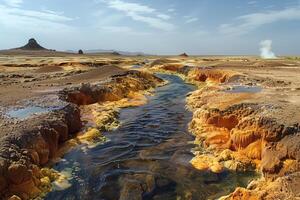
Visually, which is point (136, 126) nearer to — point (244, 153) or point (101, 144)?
point (101, 144)

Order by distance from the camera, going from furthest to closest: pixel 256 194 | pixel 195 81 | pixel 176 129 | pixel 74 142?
1. pixel 195 81
2. pixel 176 129
3. pixel 74 142
4. pixel 256 194

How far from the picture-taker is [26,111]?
62.4ft

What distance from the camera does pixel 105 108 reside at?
25.0 meters

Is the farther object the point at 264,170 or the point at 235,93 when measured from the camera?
the point at 235,93

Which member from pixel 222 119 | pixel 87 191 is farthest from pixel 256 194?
pixel 222 119

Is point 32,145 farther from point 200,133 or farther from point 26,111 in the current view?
point 200,133

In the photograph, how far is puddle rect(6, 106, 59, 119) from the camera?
1799 centimetres

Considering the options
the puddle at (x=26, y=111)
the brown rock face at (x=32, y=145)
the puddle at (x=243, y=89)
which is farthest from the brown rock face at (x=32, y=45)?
the puddle at (x=26, y=111)

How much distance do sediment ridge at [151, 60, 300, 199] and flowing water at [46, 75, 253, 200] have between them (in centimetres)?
74

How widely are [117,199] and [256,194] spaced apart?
14.6ft

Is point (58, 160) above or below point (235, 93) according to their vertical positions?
below

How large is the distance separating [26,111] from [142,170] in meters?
7.94

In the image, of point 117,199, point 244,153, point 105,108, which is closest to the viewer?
point 117,199

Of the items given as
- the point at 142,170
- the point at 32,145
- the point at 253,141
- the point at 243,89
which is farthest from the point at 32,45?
the point at 253,141
